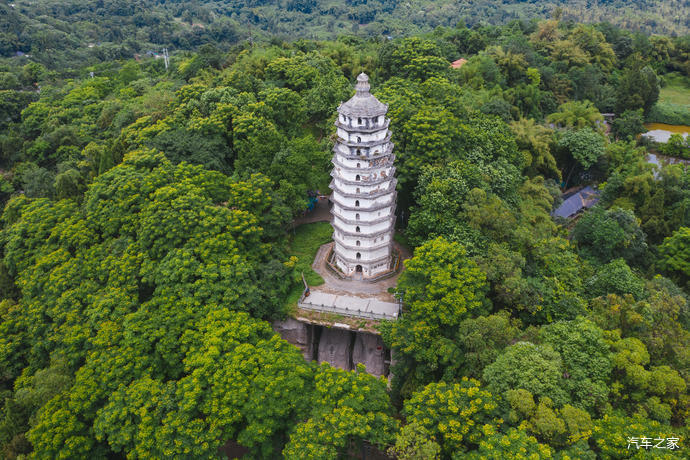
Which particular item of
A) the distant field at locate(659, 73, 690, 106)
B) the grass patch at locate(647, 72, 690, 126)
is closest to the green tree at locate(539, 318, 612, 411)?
the grass patch at locate(647, 72, 690, 126)

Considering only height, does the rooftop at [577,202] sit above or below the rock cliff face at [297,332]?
above

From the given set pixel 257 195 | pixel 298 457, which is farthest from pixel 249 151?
pixel 298 457

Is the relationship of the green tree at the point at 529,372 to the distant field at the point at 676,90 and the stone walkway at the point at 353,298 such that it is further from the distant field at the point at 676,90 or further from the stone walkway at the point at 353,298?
the distant field at the point at 676,90

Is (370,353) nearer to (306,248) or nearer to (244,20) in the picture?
(306,248)

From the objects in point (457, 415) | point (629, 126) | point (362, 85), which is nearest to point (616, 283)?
point (457, 415)

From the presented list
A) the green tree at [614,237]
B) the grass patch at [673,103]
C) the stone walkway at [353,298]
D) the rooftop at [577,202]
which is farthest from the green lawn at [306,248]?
the grass patch at [673,103]

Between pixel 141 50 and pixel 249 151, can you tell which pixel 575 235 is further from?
pixel 141 50
